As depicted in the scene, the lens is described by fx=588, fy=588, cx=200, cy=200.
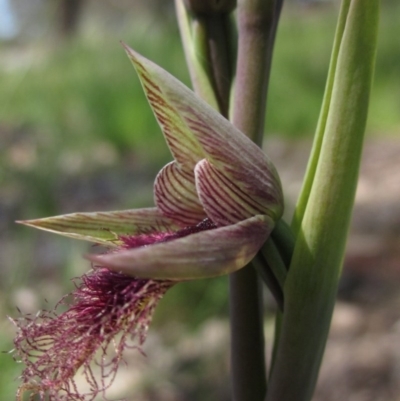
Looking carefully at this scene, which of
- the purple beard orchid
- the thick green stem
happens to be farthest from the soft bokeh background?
the thick green stem

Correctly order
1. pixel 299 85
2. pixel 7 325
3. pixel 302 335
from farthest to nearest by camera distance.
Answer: pixel 299 85 < pixel 7 325 < pixel 302 335

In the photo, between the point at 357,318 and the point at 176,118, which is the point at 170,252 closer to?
the point at 176,118

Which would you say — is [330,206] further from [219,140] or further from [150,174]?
[150,174]

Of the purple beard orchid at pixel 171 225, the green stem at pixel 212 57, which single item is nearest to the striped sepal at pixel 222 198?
the purple beard orchid at pixel 171 225

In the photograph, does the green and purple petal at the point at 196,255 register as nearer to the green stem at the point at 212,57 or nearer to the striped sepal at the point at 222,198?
the striped sepal at the point at 222,198

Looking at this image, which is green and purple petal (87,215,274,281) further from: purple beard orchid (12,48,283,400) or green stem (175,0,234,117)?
green stem (175,0,234,117)

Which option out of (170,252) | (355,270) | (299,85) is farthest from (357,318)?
(299,85)

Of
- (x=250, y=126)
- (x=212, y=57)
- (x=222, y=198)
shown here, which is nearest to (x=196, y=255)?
(x=222, y=198)

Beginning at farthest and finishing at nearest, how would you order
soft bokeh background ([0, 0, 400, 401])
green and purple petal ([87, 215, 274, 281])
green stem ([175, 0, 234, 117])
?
1. soft bokeh background ([0, 0, 400, 401])
2. green stem ([175, 0, 234, 117])
3. green and purple petal ([87, 215, 274, 281])
